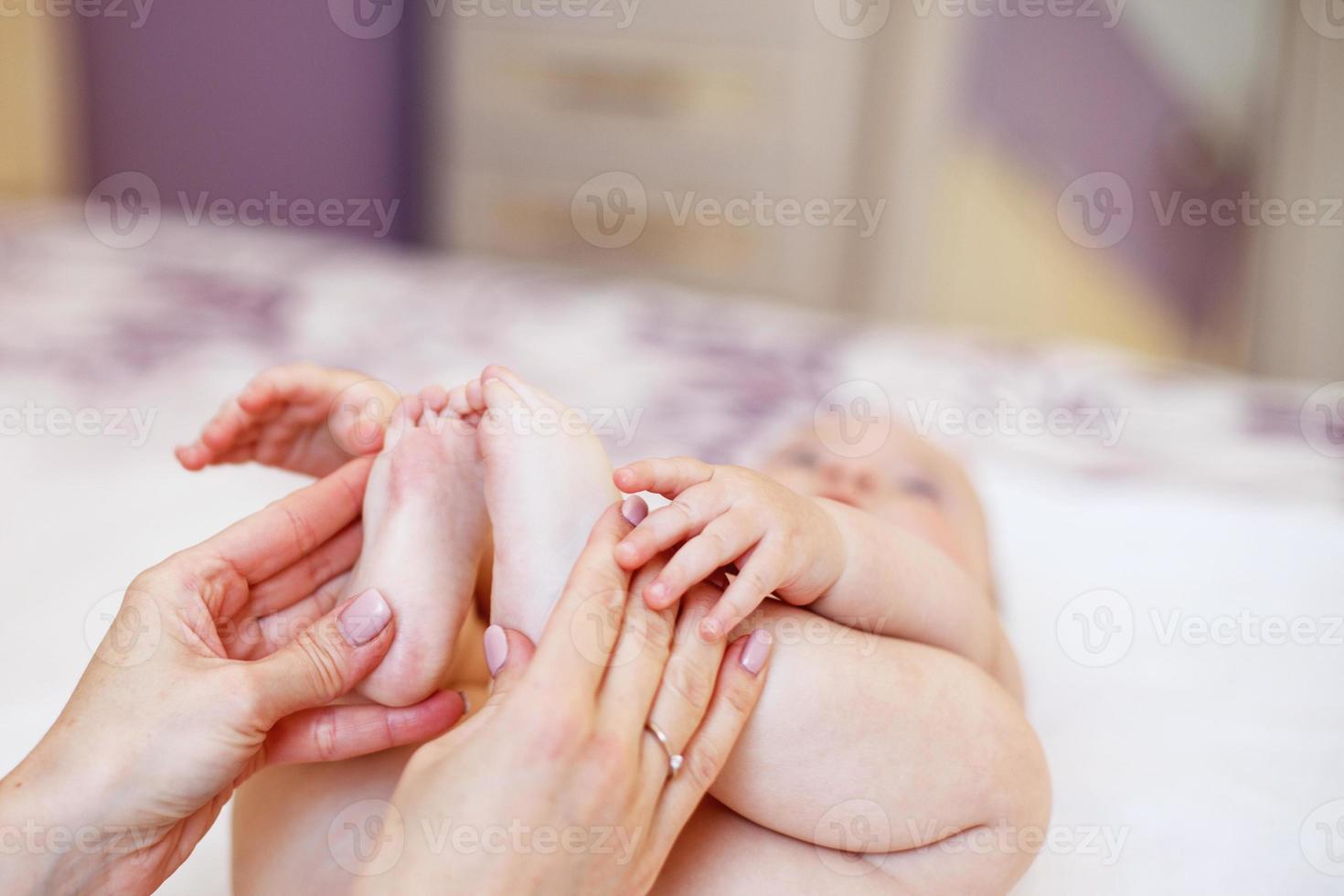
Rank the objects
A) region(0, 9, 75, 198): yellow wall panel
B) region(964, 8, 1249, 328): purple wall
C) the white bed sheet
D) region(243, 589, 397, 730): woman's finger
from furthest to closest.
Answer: region(964, 8, 1249, 328): purple wall
region(0, 9, 75, 198): yellow wall panel
the white bed sheet
region(243, 589, 397, 730): woman's finger

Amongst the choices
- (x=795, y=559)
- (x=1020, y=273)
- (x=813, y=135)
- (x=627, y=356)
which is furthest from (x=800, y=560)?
(x=1020, y=273)

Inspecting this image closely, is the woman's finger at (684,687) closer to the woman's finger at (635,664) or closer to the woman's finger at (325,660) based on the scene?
the woman's finger at (635,664)

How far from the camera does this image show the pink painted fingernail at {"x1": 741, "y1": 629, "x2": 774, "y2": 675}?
2.21ft

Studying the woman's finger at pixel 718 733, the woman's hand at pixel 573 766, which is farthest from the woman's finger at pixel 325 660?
the woman's finger at pixel 718 733

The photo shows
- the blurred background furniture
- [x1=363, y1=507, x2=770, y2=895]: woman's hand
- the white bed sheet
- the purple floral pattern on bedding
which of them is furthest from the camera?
the blurred background furniture

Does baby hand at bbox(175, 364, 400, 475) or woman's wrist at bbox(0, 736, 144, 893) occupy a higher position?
baby hand at bbox(175, 364, 400, 475)

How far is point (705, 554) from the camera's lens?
25.4 inches

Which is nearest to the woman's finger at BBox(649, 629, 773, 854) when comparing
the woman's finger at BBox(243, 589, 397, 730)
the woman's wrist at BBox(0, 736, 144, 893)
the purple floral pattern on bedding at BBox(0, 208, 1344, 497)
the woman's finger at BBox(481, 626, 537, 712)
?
the woman's finger at BBox(481, 626, 537, 712)

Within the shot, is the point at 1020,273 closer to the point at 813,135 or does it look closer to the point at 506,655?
the point at 813,135

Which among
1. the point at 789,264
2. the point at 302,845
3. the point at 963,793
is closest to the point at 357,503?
the point at 302,845

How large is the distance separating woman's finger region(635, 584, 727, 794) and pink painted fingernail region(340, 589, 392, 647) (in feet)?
0.62

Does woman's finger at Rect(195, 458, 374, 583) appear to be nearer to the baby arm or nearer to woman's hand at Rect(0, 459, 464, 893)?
woman's hand at Rect(0, 459, 464, 893)

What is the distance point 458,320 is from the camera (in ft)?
5.62

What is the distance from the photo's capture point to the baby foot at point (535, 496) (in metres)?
0.69
